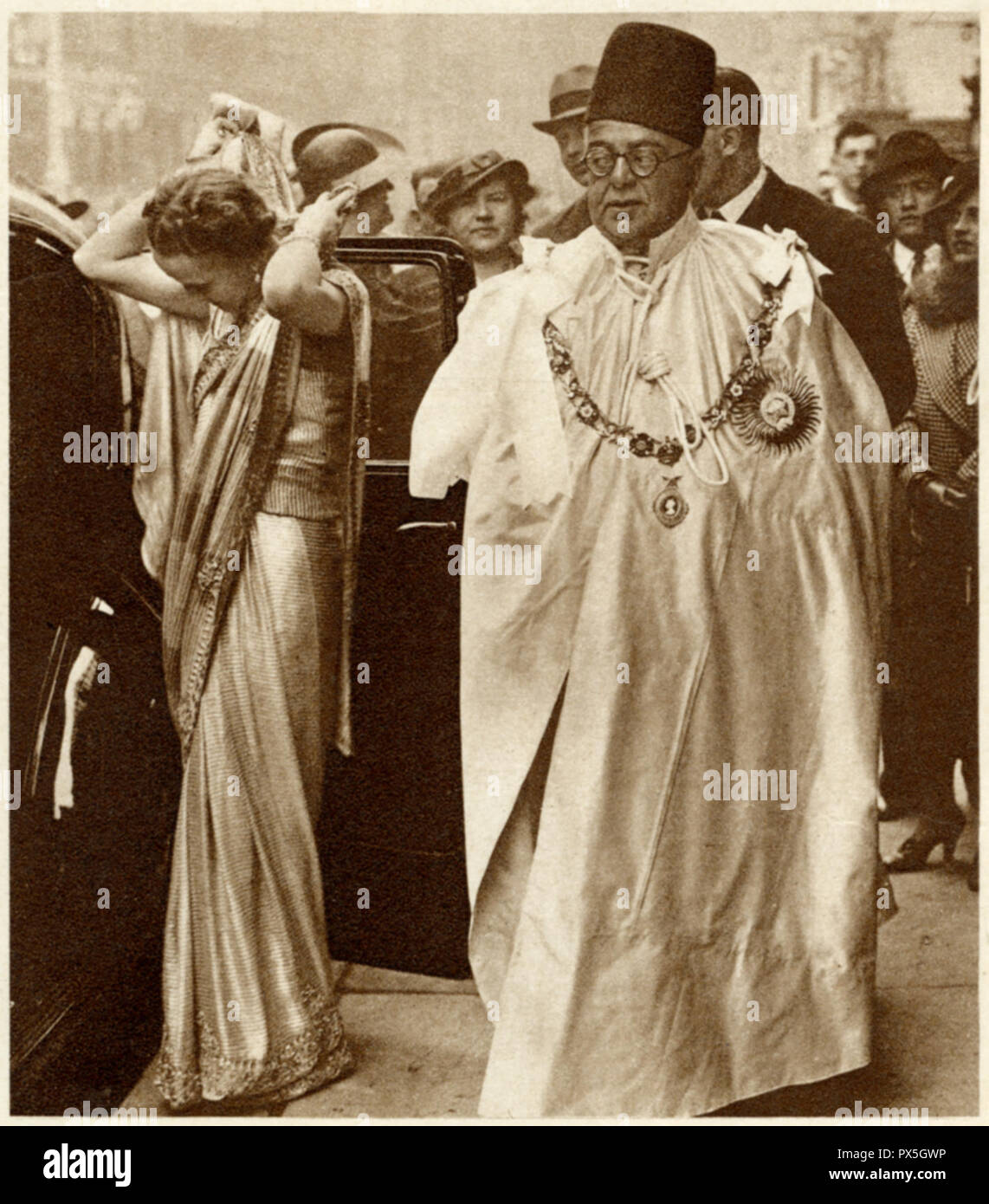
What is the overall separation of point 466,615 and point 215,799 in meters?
0.67

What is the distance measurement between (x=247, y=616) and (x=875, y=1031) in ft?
5.57

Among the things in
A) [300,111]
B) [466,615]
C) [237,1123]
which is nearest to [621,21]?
[300,111]

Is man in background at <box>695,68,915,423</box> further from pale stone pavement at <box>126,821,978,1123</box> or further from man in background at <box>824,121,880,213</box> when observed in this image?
pale stone pavement at <box>126,821,978,1123</box>

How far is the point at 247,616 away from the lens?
122 inches

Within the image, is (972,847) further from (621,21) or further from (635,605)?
(621,21)

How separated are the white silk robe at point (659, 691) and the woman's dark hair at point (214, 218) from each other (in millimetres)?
507

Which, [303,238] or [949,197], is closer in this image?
[303,238]

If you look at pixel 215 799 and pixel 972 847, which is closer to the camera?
pixel 215 799

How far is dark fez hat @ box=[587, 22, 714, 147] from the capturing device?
310 centimetres

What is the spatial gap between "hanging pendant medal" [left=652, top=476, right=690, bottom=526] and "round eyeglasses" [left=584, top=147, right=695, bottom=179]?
68cm

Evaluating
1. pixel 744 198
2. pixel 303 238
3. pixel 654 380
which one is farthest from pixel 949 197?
pixel 303 238

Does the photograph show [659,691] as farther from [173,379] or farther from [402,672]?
[173,379]

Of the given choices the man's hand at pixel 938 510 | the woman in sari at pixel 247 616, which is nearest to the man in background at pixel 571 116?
the woman in sari at pixel 247 616

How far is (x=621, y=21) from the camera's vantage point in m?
3.17
